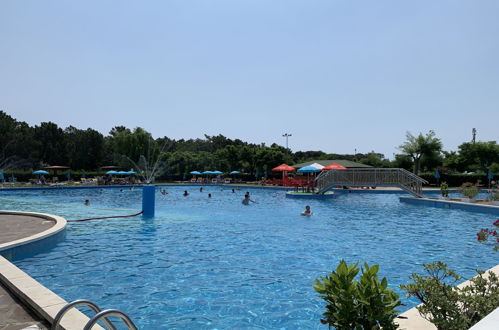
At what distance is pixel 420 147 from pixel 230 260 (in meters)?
47.6

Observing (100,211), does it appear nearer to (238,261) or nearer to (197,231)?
(197,231)

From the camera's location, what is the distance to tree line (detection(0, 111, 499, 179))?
49688 mm

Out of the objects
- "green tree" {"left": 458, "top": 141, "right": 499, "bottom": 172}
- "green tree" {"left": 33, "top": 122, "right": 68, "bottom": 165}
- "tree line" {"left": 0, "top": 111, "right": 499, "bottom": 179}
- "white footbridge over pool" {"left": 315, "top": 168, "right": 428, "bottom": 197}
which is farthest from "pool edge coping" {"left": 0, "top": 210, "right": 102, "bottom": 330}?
"green tree" {"left": 33, "top": 122, "right": 68, "bottom": 165}

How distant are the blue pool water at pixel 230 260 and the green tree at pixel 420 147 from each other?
3567 cm

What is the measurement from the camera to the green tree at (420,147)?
4966 centimetres

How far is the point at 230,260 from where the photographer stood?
923 centimetres

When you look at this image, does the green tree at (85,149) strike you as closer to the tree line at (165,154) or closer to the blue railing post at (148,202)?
the tree line at (165,154)

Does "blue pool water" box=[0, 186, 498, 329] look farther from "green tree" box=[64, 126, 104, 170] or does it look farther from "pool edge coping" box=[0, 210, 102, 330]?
"green tree" box=[64, 126, 104, 170]

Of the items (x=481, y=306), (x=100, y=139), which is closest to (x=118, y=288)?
(x=481, y=306)

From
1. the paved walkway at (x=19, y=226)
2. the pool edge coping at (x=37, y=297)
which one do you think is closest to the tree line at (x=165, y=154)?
the paved walkway at (x=19, y=226)

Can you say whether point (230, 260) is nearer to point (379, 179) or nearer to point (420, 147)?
point (379, 179)

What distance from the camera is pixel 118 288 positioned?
707 centimetres

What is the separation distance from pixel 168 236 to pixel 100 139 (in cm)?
5747

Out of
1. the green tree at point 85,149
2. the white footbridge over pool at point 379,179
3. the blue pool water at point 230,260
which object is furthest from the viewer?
the green tree at point 85,149
